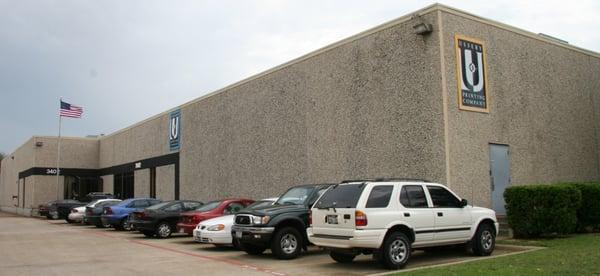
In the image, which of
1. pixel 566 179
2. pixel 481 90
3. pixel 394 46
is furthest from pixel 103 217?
pixel 566 179

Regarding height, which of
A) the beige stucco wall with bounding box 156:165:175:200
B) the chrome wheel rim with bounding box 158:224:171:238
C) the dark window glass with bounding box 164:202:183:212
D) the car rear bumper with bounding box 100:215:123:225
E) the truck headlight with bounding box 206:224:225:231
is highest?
the beige stucco wall with bounding box 156:165:175:200

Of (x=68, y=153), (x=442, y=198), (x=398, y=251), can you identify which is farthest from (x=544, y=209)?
(x=68, y=153)

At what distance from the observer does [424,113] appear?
16453mm

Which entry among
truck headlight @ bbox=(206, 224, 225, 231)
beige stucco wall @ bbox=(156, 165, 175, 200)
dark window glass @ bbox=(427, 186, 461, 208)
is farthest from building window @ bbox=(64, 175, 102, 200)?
dark window glass @ bbox=(427, 186, 461, 208)

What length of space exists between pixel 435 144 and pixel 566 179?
6.70m

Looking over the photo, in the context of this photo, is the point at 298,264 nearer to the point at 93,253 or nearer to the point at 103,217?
the point at 93,253

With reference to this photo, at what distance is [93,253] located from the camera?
14.8 meters

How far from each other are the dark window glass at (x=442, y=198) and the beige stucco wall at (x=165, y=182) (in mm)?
22232

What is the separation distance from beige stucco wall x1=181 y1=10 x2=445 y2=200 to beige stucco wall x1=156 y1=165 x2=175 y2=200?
5012 mm

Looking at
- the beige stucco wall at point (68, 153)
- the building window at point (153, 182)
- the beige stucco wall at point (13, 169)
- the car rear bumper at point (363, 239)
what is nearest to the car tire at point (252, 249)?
the car rear bumper at point (363, 239)

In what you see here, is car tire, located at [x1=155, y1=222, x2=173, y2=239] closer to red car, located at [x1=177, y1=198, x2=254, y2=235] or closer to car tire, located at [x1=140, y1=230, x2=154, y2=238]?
car tire, located at [x1=140, y1=230, x2=154, y2=238]

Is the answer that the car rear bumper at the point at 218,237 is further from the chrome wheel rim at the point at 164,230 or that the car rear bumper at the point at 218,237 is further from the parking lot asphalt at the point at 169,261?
the chrome wheel rim at the point at 164,230

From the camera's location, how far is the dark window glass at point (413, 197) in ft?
36.1

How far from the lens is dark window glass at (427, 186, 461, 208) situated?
11.5 m
